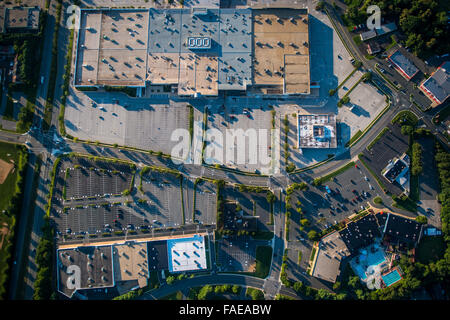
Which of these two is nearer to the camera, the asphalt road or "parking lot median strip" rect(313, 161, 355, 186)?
the asphalt road

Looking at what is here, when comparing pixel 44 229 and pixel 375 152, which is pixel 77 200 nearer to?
pixel 44 229

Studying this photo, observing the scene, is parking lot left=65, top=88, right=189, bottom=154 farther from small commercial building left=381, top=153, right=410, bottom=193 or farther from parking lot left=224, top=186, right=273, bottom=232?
small commercial building left=381, top=153, right=410, bottom=193

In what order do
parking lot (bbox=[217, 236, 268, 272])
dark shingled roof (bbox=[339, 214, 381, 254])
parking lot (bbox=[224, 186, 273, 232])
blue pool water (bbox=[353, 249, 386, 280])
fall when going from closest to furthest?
dark shingled roof (bbox=[339, 214, 381, 254])
blue pool water (bbox=[353, 249, 386, 280])
parking lot (bbox=[217, 236, 268, 272])
parking lot (bbox=[224, 186, 273, 232])

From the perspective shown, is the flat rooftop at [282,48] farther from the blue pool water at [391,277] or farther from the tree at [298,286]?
the blue pool water at [391,277]

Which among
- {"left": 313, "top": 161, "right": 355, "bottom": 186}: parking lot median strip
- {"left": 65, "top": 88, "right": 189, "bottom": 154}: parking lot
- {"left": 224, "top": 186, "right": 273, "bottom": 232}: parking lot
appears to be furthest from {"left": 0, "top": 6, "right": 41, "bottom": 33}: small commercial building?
{"left": 313, "top": 161, "right": 355, "bottom": 186}: parking lot median strip

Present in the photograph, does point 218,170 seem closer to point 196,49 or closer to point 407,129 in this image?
point 196,49
